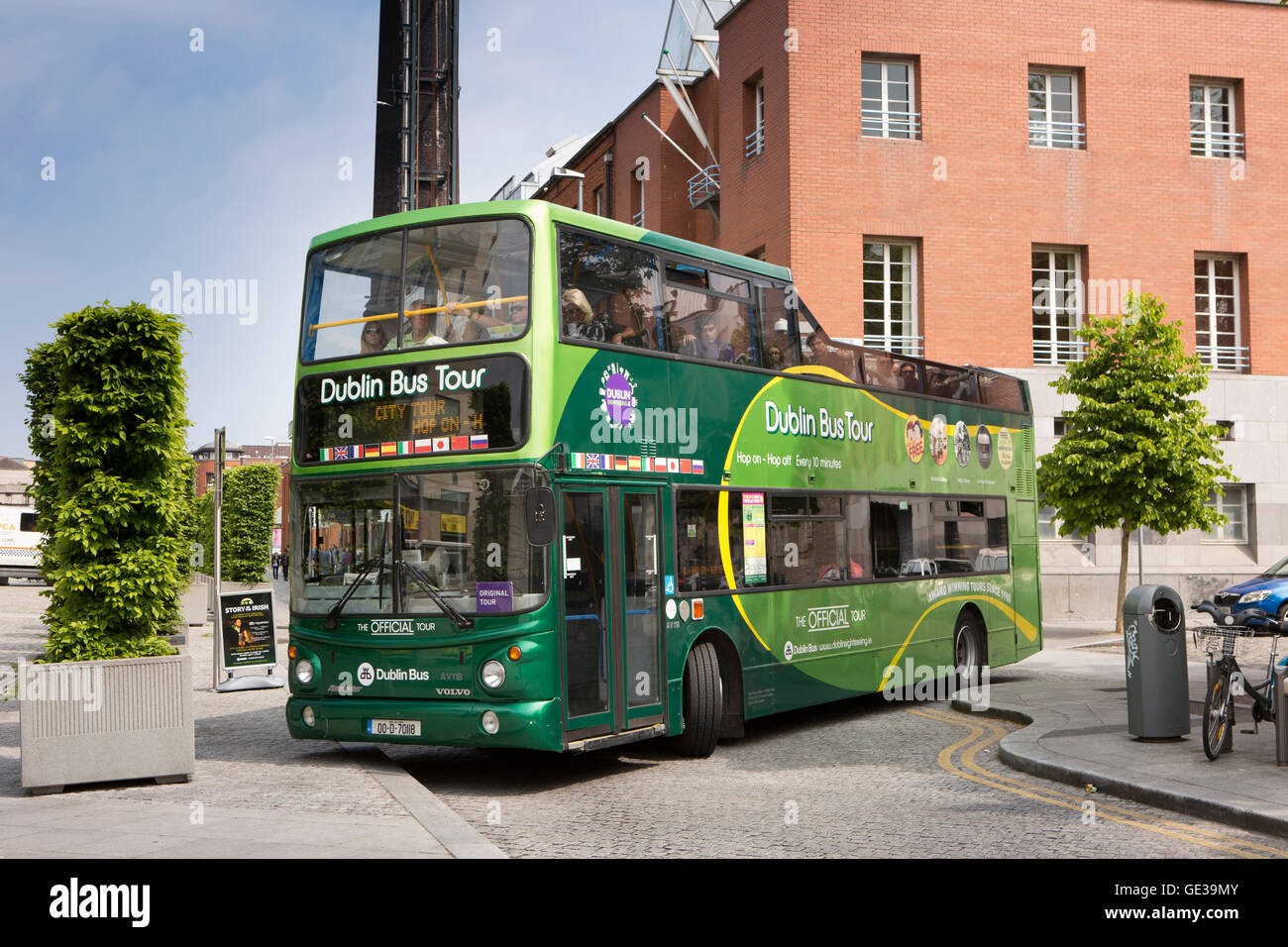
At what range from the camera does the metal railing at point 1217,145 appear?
28.4m

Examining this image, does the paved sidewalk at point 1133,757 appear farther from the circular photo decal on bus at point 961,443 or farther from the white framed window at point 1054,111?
the white framed window at point 1054,111

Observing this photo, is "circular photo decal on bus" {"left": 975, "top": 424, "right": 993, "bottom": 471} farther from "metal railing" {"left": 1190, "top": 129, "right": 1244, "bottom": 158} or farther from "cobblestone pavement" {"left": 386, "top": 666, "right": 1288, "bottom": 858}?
"metal railing" {"left": 1190, "top": 129, "right": 1244, "bottom": 158}

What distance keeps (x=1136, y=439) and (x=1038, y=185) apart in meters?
7.38

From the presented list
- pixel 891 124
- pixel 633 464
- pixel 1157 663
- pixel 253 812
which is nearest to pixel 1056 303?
pixel 891 124

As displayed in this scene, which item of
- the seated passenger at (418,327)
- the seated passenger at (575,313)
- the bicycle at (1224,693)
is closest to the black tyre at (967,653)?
the bicycle at (1224,693)

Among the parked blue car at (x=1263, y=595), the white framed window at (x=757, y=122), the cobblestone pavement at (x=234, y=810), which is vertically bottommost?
the cobblestone pavement at (x=234, y=810)

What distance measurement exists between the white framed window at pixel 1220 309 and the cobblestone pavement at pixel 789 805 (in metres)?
19.8

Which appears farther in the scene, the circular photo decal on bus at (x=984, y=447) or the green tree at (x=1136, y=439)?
the green tree at (x=1136, y=439)

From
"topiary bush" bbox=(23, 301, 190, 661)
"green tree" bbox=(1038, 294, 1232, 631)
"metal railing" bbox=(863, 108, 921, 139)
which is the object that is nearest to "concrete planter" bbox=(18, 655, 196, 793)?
"topiary bush" bbox=(23, 301, 190, 661)

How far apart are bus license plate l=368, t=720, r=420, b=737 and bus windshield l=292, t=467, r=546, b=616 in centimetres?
81

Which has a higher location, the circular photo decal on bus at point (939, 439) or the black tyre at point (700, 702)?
the circular photo decal on bus at point (939, 439)

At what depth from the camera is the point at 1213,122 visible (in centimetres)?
2855

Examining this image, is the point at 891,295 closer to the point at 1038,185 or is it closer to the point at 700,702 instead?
the point at 1038,185

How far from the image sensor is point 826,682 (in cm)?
1230
